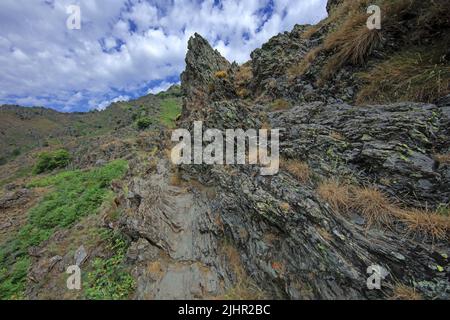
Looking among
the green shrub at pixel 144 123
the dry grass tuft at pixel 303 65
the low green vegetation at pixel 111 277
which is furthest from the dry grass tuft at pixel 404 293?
the green shrub at pixel 144 123

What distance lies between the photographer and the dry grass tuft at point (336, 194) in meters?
3.84

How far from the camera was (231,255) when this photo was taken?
14.4 ft

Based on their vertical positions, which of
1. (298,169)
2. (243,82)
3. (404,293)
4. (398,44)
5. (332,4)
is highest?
(332,4)

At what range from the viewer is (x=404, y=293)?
2.73m

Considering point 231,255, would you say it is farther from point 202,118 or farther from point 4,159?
point 4,159

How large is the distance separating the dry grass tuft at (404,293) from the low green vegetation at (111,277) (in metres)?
4.36

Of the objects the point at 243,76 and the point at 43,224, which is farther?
the point at 243,76

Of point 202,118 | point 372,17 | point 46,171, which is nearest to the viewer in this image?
point 372,17

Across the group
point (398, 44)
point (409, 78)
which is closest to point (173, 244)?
point (409, 78)

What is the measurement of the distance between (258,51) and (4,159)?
83.8 m

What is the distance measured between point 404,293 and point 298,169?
264 centimetres

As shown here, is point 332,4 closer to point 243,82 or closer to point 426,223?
point 243,82

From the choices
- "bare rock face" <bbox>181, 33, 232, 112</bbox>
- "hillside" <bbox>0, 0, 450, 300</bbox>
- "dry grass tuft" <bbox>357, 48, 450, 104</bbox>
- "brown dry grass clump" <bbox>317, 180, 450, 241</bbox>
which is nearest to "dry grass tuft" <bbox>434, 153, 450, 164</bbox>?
"hillside" <bbox>0, 0, 450, 300</bbox>
